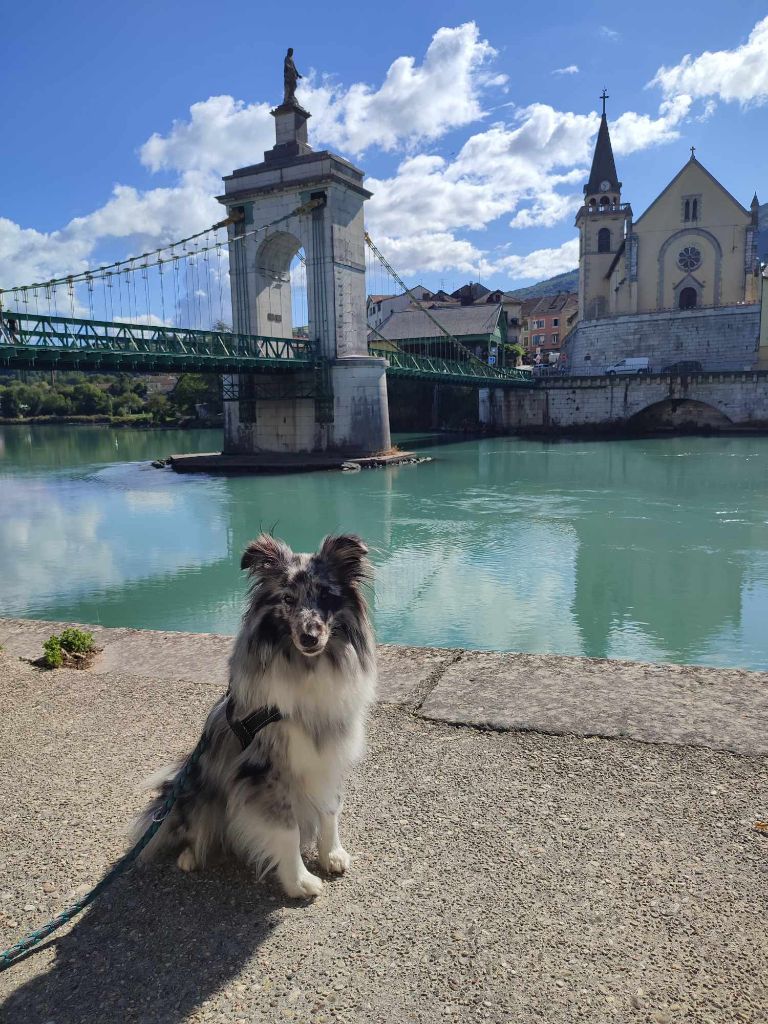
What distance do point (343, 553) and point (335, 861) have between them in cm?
92

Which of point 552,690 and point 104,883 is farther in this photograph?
point 552,690

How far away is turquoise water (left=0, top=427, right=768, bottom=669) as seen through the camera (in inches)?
310

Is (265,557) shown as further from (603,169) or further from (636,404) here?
(603,169)

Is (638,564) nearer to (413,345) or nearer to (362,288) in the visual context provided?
(362,288)

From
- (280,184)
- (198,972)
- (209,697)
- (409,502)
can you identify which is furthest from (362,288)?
(198,972)

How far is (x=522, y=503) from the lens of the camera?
17312 mm

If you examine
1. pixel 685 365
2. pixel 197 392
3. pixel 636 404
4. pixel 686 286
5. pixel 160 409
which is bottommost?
pixel 636 404

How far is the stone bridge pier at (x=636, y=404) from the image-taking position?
34.8 m

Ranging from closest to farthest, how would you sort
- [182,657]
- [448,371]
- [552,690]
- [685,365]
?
[552,690] → [182,657] → [448,371] → [685,365]

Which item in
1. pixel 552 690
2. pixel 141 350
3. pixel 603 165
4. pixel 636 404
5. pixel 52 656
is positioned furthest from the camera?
pixel 603 165

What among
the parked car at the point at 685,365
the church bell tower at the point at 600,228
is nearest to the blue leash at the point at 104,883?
the parked car at the point at 685,365

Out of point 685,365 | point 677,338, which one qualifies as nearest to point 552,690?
point 685,365

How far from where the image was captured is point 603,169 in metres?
49.3

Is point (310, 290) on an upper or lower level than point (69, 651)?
upper
